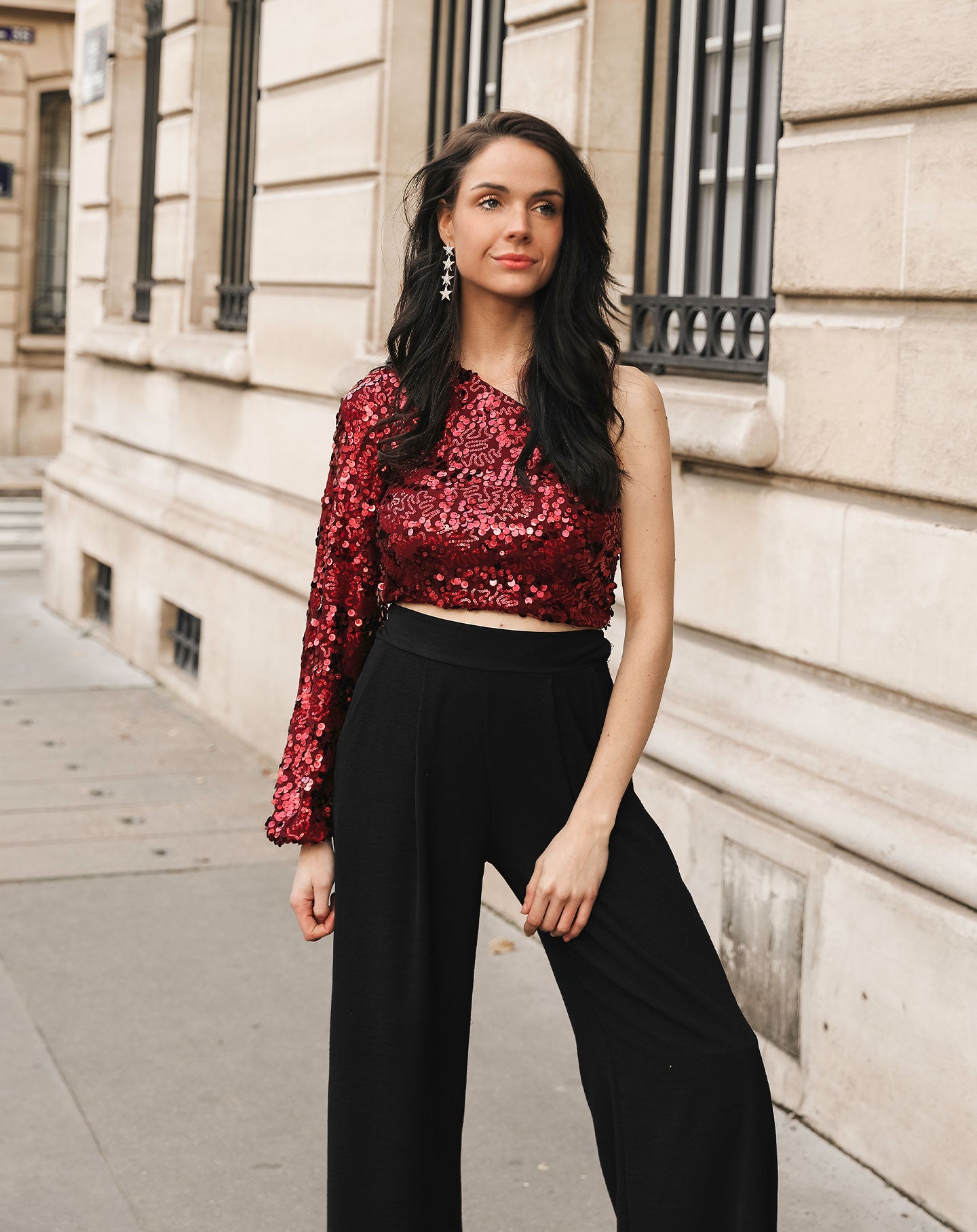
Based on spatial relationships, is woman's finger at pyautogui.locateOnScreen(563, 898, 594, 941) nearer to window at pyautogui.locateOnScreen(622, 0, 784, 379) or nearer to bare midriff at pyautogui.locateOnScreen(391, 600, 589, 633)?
bare midriff at pyautogui.locateOnScreen(391, 600, 589, 633)

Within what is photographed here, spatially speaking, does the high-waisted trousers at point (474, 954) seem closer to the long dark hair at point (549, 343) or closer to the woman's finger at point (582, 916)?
the woman's finger at point (582, 916)

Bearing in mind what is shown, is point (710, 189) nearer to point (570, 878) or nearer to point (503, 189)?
point (503, 189)

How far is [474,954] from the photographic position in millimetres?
2754

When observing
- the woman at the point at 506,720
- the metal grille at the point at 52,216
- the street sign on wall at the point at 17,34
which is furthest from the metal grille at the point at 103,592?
the street sign on wall at the point at 17,34

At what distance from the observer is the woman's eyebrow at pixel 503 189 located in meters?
2.67

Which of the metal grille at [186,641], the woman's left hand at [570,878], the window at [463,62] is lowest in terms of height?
the metal grille at [186,641]

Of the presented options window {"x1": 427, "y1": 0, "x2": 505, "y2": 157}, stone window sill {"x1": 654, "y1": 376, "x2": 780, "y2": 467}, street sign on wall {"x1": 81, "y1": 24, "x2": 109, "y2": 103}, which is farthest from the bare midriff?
street sign on wall {"x1": 81, "y1": 24, "x2": 109, "y2": 103}

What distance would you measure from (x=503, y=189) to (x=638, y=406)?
37cm

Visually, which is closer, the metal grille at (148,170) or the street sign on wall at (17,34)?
the metal grille at (148,170)

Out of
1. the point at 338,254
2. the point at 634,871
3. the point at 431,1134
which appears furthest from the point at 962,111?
the point at 338,254

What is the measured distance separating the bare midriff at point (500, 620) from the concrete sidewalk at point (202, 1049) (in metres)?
1.59

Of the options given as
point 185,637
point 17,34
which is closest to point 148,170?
point 185,637

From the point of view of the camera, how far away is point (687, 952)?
2.63 metres

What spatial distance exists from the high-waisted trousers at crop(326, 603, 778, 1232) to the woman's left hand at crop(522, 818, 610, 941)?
0.03 metres
